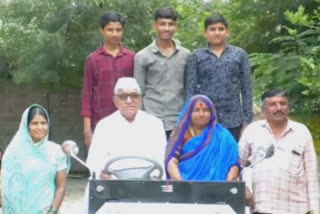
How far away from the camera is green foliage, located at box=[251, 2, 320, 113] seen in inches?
305

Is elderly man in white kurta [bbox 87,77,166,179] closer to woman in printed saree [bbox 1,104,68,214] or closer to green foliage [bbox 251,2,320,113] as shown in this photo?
woman in printed saree [bbox 1,104,68,214]

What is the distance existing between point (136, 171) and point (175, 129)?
0.57 m

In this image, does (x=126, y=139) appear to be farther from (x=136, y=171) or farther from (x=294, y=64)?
(x=294, y=64)

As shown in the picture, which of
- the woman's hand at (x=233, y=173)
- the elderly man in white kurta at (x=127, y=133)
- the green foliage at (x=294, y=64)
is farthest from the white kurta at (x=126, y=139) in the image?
the green foliage at (x=294, y=64)

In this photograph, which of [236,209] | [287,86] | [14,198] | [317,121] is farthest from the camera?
[317,121]

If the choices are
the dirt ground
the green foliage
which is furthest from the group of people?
the dirt ground

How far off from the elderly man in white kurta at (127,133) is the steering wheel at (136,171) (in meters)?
0.39

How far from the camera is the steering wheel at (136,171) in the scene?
5.00 meters

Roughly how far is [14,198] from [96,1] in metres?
6.49

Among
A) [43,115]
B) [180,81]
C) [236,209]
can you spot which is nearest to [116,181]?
[236,209]

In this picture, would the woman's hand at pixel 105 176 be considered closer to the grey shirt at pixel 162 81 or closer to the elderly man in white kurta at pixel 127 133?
the elderly man in white kurta at pixel 127 133

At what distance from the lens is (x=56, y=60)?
12.3 m

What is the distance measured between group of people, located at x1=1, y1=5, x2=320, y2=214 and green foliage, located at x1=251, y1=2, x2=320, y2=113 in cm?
153

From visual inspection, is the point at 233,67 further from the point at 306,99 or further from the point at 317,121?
the point at 317,121
